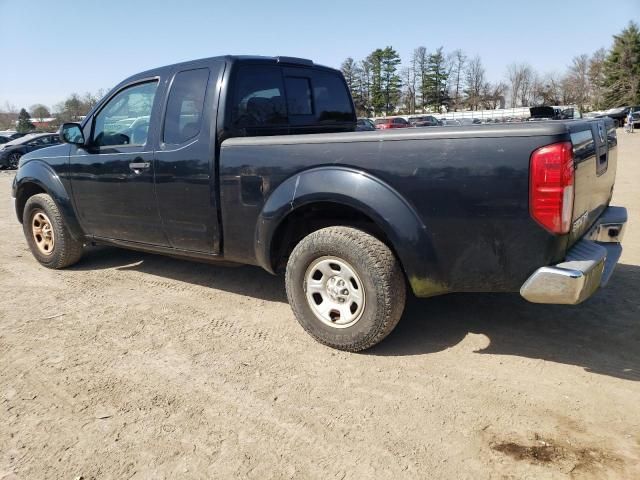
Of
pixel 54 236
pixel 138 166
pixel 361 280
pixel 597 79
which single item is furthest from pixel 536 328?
pixel 597 79

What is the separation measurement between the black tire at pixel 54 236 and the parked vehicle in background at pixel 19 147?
18.8 m

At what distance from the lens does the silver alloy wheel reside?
133 inches

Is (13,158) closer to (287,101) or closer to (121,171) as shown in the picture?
(121,171)

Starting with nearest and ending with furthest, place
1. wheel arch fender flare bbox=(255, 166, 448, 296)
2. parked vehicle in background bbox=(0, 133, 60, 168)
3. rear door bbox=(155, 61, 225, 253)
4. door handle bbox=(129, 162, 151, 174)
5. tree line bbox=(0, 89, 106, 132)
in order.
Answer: wheel arch fender flare bbox=(255, 166, 448, 296) → rear door bbox=(155, 61, 225, 253) → door handle bbox=(129, 162, 151, 174) → parked vehicle in background bbox=(0, 133, 60, 168) → tree line bbox=(0, 89, 106, 132)

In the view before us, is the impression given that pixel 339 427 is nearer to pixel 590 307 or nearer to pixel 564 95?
pixel 590 307

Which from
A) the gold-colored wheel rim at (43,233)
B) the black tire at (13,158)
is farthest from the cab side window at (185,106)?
the black tire at (13,158)

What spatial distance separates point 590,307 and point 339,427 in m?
2.49

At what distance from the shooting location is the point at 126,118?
4668mm

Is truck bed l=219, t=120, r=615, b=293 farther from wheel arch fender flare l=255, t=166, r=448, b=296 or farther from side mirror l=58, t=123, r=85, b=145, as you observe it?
side mirror l=58, t=123, r=85, b=145

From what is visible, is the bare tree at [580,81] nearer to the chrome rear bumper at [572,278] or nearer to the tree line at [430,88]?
the tree line at [430,88]

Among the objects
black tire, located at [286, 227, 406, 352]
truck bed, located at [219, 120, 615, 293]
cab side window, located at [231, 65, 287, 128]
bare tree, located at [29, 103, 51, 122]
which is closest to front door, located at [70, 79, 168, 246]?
cab side window, located at [231, 65, 287, 128]

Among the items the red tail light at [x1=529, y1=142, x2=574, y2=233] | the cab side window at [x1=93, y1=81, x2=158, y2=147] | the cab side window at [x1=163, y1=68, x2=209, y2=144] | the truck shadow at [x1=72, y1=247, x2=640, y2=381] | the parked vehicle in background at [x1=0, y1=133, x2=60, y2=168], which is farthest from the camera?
the parked vehicle in background at [x1=0, y1=133, x2=60, y2=168]

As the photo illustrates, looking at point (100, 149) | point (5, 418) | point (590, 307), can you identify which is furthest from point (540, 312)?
point (100, 149)

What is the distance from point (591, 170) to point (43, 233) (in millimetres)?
5303
